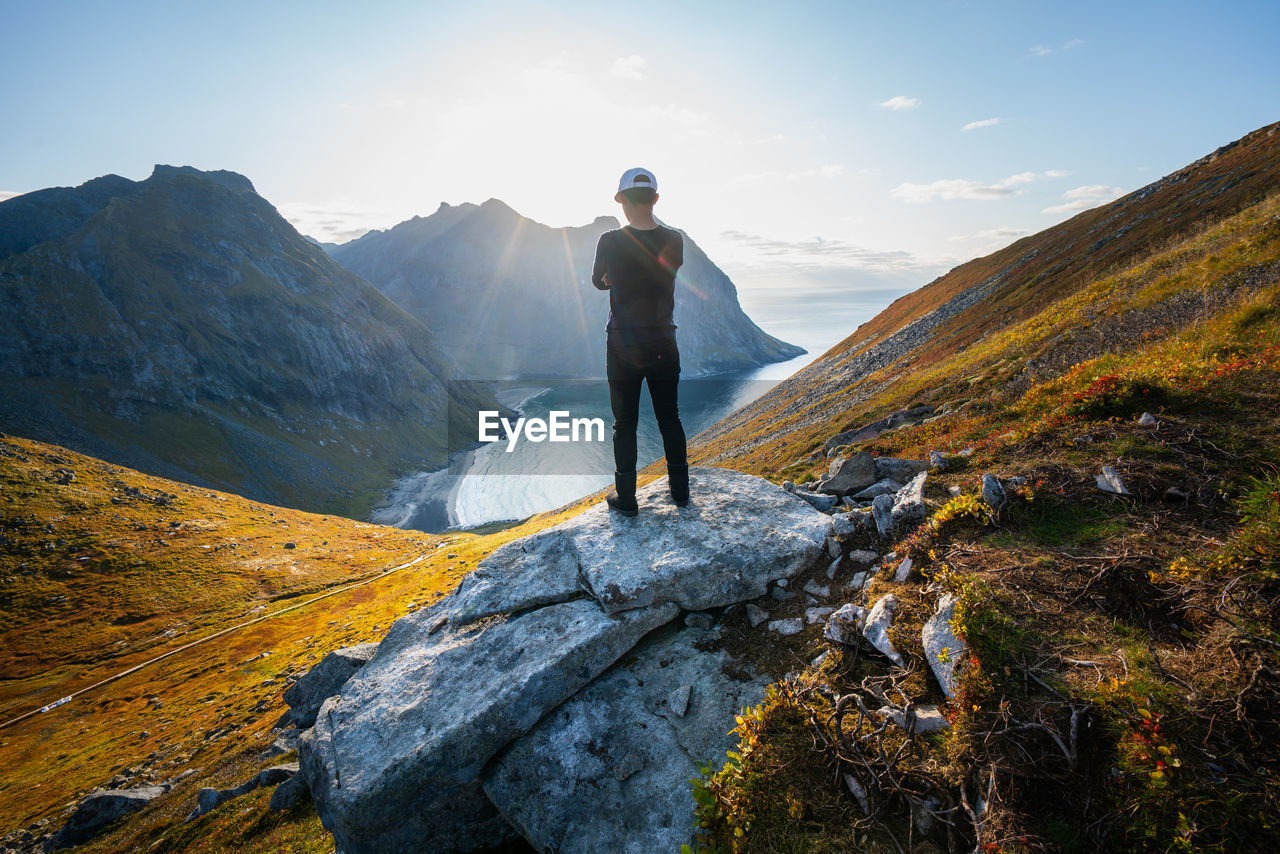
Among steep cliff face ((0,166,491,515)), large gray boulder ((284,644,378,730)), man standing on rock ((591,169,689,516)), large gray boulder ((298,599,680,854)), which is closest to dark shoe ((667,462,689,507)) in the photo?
man standing on rock ((591,169,689,516))

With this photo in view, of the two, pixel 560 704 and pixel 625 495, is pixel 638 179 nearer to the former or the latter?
pixel 625 495

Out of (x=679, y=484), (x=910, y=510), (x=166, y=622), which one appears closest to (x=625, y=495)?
(x=679, y=484)

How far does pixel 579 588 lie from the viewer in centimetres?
814

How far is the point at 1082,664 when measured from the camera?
4.07m

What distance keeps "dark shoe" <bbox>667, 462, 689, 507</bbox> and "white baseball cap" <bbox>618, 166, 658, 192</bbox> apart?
5035 millimetres

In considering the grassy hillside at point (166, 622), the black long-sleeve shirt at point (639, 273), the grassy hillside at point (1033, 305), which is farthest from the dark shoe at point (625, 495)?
the grassy hillside at point (1033, 305)

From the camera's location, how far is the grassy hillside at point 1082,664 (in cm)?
327

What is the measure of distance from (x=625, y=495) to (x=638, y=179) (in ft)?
18.5

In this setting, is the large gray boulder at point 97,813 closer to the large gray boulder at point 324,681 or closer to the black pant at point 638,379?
the large gray boulder at point 324,681

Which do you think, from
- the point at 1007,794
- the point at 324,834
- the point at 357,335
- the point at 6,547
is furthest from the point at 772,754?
the point at 357,335

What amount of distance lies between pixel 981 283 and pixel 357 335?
189 metres

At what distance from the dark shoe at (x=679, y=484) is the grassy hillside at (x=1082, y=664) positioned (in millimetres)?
3746

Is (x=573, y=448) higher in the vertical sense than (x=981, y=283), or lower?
lower

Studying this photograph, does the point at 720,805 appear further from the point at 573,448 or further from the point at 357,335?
the point at 357,335
